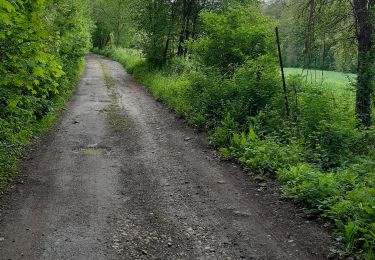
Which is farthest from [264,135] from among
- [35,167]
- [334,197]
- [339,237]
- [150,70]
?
[150,70]

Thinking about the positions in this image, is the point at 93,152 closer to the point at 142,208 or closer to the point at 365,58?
the point at 142,208

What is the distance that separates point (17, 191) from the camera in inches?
266

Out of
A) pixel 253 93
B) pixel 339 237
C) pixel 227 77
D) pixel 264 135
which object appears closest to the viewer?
pixel 339 237

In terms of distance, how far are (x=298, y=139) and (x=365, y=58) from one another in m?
4.08

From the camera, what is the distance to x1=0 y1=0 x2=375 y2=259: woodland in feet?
20.0

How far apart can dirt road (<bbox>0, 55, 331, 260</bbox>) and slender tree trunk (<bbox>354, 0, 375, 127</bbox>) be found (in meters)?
4.84

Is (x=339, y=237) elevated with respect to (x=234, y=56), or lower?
lower

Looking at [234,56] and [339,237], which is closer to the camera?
[339,237]

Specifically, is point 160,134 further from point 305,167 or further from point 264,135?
point 305,167

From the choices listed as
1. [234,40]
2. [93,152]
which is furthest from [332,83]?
[93,152]

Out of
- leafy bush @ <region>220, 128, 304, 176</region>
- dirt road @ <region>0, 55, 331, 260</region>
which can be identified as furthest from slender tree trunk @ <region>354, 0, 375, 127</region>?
dirt road @ <region>0, 55, 331, 260</region>

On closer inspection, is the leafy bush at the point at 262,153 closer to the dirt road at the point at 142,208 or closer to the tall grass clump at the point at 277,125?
the tall grass clump at the point at 277,125

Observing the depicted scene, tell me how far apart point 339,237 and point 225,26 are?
370 inches

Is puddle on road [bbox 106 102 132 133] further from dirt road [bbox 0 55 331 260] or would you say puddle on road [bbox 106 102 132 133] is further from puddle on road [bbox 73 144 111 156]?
puddle on road [bbox 73 144 111 156]
